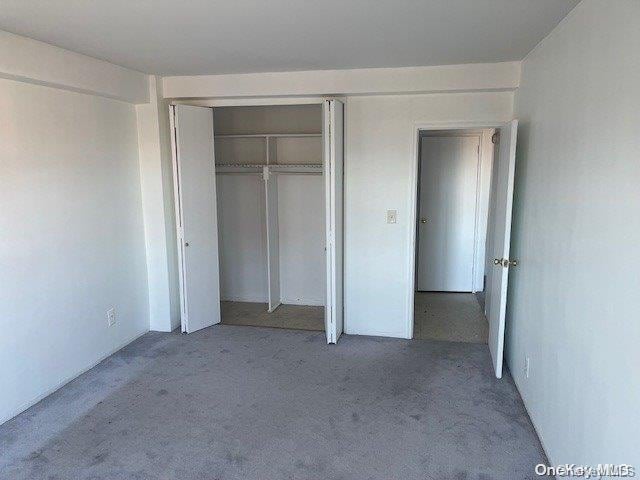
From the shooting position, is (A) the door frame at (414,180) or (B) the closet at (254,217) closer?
(A) the door frame at (414,180)

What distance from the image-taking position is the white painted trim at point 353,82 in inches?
142

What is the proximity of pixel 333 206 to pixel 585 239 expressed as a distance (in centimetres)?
211

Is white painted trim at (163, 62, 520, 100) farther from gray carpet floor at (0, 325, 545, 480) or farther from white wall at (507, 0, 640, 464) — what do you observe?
gray carpet floor at (0, 325, 545, 480)

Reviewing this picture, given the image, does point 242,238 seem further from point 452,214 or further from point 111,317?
point 452,214

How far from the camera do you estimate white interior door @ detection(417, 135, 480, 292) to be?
222 inches

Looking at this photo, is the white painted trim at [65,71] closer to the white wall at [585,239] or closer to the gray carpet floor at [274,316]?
the gray carpet floor at [274,316]

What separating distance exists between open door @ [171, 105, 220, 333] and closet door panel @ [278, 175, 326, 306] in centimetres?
93

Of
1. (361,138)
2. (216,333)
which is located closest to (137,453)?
(216,333)

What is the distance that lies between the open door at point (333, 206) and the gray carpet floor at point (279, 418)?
30cm

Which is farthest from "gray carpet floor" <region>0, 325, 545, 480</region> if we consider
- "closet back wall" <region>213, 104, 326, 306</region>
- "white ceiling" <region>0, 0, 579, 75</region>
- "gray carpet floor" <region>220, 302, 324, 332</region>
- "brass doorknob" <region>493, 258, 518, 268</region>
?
"white ceiling" <region>0, 0, 579, 75</region>

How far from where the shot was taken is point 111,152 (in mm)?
3793

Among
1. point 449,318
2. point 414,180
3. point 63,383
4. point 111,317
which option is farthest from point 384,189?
point 63,383

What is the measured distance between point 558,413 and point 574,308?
567 mm

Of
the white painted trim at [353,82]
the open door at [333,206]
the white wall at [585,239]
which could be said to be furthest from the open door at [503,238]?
the open door at [333,206]
